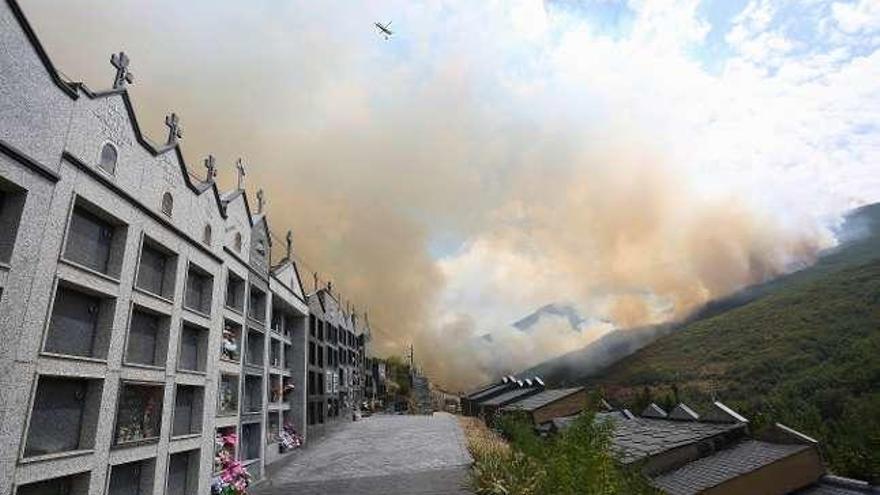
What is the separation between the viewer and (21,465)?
12.6 meters

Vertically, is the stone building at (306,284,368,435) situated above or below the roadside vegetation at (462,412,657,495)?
above

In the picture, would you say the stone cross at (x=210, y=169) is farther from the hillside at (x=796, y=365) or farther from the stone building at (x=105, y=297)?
the hillside at (x=796, y=365)

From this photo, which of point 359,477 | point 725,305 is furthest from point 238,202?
point 725,305

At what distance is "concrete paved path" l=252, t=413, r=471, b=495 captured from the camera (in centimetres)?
2384

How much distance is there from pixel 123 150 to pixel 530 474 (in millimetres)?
18450

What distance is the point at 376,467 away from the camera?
29156mm

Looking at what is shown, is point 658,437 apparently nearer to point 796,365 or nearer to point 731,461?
point 731,461

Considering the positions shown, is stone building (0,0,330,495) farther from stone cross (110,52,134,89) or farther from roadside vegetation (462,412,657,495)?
roadside vegetation (462,412,657,495)

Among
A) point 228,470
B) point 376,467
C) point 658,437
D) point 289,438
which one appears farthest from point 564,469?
point 289,438

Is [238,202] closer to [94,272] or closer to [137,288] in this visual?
[137,288]

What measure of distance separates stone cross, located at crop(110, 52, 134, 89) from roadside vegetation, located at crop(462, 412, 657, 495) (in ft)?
59.2

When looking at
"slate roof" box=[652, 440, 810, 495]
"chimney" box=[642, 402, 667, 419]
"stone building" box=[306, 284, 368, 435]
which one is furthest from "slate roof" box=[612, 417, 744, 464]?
"stone building" box=[306, 284, 368, 435]

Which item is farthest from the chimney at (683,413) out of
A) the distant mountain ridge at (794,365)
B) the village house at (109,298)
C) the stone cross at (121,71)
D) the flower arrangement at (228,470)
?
the stone cross at (121,71)

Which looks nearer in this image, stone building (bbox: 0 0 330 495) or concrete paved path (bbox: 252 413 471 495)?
stone building (bbox: 0 0 330 495)
